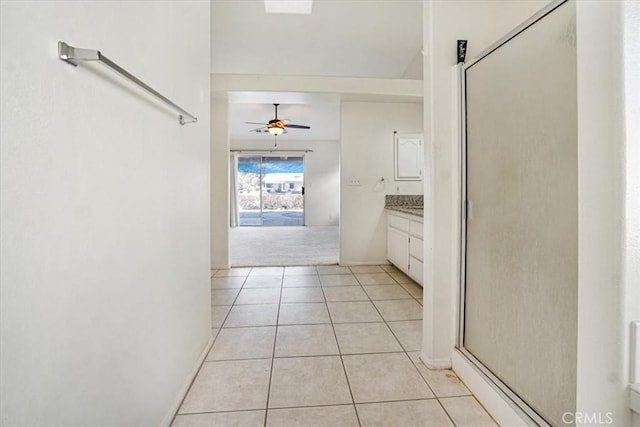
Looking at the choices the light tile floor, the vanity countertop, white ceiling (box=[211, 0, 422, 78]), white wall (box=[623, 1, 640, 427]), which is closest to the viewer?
white wall (box=[623, 1, 640, 427])

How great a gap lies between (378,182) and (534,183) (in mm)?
3082

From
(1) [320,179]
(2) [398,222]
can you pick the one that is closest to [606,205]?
(2) [398,222]

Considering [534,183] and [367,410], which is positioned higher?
[534,183]

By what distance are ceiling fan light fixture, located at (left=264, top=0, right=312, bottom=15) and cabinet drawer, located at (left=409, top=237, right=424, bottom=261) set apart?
8.20 ft

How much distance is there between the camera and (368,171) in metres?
4.23

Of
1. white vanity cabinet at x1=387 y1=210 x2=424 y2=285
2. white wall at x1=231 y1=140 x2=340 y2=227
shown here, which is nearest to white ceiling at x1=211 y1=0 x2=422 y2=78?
white vanity cabinet at x1=387 y1=210 x2=424 y2=285

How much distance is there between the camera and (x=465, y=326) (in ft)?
5.47

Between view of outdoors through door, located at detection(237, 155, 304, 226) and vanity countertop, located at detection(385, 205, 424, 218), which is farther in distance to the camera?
view of outdoors through door, located at detection(237, 155, 304, 226)

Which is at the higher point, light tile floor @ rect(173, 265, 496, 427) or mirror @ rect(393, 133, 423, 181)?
mirror @ rect(393, 133, 423, 181)

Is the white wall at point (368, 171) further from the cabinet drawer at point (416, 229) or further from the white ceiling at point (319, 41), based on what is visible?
the cabinet drawer at point (416, 229)

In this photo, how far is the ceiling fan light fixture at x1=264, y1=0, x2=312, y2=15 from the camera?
269cm

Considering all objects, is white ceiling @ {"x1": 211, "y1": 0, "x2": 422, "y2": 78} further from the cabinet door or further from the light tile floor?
the light tile floor

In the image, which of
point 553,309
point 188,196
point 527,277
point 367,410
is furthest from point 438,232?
point 188,196

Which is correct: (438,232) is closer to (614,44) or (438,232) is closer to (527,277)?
(527,277)
